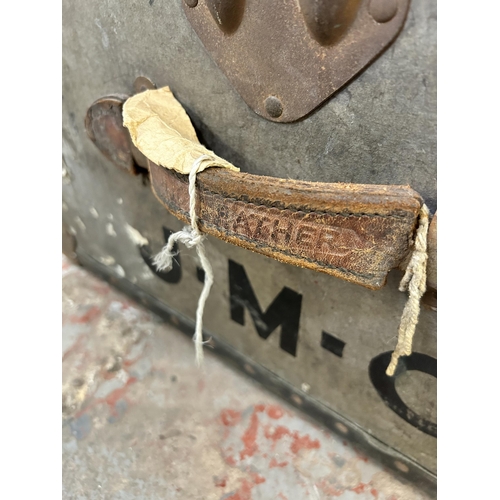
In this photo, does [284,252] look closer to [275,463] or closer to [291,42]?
[291,42]

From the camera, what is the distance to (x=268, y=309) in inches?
28.4

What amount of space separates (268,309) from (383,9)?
18.8 inches

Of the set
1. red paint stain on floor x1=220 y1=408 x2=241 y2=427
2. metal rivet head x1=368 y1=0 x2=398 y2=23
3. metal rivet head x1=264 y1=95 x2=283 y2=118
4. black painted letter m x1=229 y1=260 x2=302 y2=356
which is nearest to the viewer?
metal rivet head x1=368 y1=0 x2=398 y2=23

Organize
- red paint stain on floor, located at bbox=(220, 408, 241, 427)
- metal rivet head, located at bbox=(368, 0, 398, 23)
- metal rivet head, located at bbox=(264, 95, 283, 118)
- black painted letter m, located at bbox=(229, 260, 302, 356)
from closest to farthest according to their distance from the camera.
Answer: metal rivet head, located at bbox=(368, 0, 398, 23)
metal rivet head, located at bbox=(264, 95, 283, 118)
black painted letter m, located at bbox=(229, 260, 302, 356)
red paint stain on floor, located at bbox=(220, 408, 241, 427)

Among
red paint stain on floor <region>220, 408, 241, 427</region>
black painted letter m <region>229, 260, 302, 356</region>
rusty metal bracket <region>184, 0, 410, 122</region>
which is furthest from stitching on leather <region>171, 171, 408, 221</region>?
red paint stain on floor <region>220, 408, 241, 427</region>

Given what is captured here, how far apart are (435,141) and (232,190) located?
0.66 ft

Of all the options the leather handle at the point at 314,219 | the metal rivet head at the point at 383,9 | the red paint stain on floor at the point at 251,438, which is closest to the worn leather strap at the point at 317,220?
the leather handle at the point at 314,219

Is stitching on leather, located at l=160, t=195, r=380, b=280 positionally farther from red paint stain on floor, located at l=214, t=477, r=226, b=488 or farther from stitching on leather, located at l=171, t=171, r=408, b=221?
red paint stain on floor, located at l=214, t=477, r=226, b=488

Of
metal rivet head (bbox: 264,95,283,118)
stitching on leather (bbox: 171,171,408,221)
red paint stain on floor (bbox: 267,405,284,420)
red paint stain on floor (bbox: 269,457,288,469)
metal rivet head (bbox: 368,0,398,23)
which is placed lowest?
red paint stain on floor (bbox: 269,457,288,469)

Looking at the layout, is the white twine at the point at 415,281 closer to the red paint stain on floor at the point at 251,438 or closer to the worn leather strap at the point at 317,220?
the worn leather strap at the point at 317,220

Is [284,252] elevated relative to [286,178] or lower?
lower

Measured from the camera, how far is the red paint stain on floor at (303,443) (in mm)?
759

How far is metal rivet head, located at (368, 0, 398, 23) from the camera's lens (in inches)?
13.9

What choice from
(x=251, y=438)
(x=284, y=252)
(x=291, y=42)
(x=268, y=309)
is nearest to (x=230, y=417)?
(x=251, y=438)
